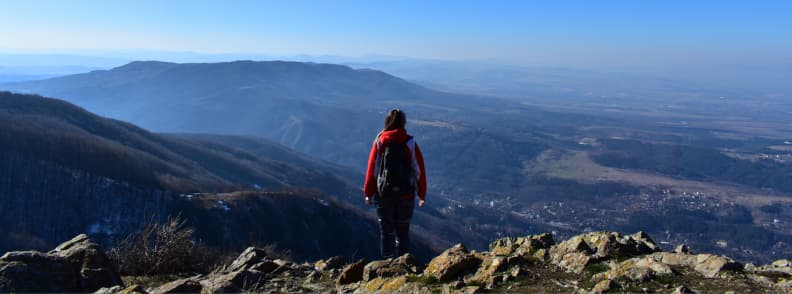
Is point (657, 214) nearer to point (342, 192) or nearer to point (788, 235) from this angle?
point (788, 235)

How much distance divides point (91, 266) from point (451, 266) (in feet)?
15.7

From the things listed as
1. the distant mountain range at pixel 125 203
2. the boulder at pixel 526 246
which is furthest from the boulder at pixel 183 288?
the distant mountain range at pixel 125 203

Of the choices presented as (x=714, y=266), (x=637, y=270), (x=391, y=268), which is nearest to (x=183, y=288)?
(x=391, y=268)

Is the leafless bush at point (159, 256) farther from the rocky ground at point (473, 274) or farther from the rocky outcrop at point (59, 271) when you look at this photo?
the rocky outcrop at point (59, 271)

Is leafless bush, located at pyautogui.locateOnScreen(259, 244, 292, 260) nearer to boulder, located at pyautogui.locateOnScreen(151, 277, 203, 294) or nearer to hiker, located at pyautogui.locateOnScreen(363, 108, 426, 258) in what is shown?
hiker, located at pyautogui.locateOnScreen(363, 108, 426, 258)

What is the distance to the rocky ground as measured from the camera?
19.3ft

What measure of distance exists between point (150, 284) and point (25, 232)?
1186 inches

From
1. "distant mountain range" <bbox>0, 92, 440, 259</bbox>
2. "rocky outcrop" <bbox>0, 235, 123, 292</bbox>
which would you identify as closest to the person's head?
"rocky outcrop" <bbox>0, 235, 123, 292</bbox>

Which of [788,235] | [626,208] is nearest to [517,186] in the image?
[626,208]

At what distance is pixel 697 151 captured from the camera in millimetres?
158000

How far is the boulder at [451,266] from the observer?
6.67 m

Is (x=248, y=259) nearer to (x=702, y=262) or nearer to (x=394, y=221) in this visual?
(x=394, y=221)

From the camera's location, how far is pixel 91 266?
6.80m

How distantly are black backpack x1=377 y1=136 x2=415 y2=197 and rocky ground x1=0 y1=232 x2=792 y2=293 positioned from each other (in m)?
1.09
